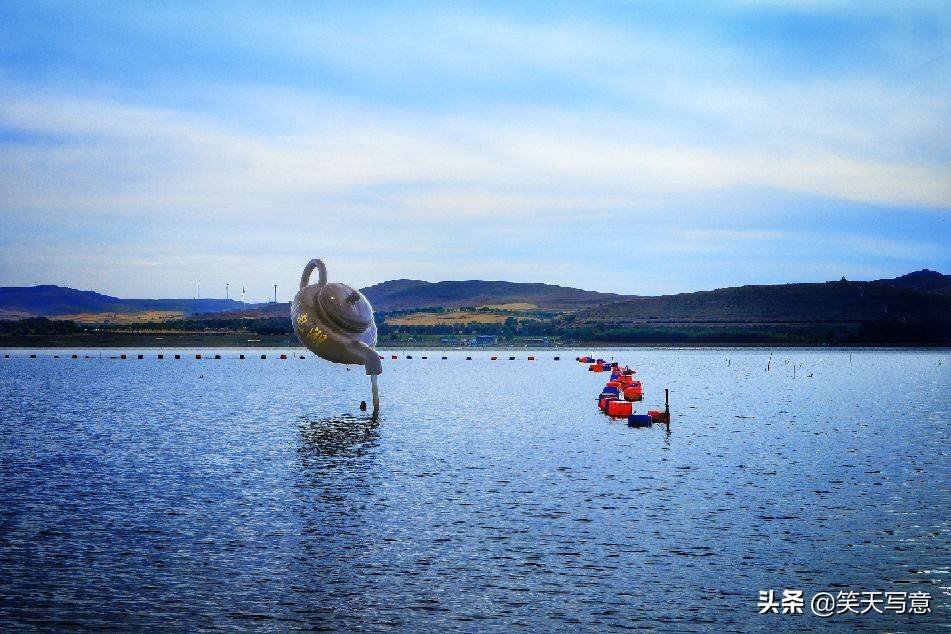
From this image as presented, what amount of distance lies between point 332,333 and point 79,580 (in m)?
47.7

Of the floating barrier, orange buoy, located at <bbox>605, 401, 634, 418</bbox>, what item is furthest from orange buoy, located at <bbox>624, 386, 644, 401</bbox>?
the floating barrier

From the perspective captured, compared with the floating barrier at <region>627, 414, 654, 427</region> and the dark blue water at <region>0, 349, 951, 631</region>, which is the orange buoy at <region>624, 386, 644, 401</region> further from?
the floating barrier at <region>627, 414, 654, 427</region>

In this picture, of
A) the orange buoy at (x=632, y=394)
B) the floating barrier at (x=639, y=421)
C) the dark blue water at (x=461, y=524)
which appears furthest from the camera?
the orange buoy at (x=632, y=394)

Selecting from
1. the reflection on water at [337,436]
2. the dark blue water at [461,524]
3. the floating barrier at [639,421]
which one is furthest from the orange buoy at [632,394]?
the reflection on water at [337,436]

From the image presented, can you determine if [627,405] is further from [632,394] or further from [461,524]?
[461,524]

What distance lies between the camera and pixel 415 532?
120 ft

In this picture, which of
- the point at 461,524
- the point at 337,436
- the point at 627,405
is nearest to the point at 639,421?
the point at 627,405

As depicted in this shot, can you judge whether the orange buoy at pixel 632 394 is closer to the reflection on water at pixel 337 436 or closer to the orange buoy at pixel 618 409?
the orange buoy at pixel 618 409

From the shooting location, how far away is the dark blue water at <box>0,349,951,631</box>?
26.4 metres

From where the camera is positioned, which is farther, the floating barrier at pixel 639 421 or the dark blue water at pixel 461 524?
the floating barrier at pixel 639 421

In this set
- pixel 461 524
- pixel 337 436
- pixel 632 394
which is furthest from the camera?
pixel 632 394

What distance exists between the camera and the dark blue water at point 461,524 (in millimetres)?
26406

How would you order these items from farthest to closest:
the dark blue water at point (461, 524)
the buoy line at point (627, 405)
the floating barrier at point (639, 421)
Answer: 1. the buoy line at point (627, 405)
2. the floating barrier at point (639, 421)
3. the dark blue water at point (461, 524)

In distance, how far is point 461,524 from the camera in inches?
1495
